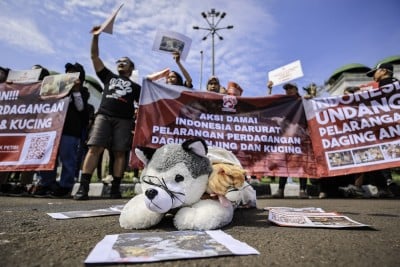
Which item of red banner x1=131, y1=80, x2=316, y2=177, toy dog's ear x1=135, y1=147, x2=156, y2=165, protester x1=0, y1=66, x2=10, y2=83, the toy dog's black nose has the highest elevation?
protester x1=0, y1=66, x2=10, y2=83

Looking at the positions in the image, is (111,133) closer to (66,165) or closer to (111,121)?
(111,121)

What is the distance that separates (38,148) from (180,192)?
11.2 feet

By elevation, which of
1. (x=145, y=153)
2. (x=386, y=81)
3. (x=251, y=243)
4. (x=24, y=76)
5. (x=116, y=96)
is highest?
(x=24, y=76)

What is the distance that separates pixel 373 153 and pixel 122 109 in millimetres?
3416

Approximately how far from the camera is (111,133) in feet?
11.6

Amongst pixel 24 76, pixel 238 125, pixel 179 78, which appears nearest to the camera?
pixel 238 125

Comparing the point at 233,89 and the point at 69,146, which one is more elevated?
the point at 233,89

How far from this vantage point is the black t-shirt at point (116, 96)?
138 inches

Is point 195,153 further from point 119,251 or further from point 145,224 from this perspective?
point 119,251

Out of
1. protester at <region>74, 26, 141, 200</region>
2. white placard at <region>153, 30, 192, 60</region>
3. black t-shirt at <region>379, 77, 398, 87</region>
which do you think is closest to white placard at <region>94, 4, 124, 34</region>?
protester at <region>74, 26, 141, 200</region>

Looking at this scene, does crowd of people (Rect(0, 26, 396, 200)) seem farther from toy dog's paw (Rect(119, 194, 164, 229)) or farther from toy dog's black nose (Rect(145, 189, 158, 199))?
toy dog's black nose (Rect(145, 189, 158, 199))

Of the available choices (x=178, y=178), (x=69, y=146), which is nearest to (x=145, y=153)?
(x=178, y=178)

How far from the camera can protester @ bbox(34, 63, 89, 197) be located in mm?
3982

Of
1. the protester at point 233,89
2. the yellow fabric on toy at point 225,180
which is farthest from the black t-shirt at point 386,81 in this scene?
the yellow fabric on toy at point 225,180
